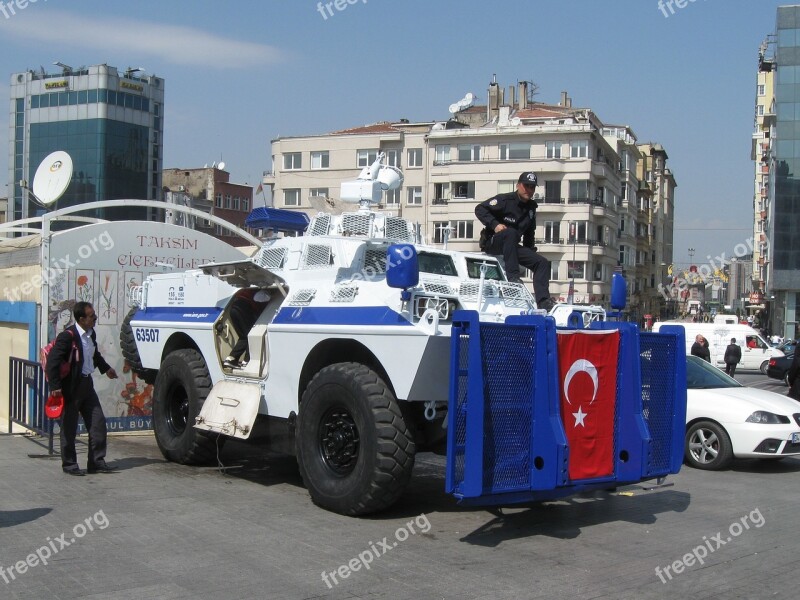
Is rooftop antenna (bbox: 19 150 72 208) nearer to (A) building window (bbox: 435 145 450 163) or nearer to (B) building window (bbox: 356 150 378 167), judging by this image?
(A) building window (bbox: 435 145 450 163)

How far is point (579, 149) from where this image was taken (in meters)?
57.3

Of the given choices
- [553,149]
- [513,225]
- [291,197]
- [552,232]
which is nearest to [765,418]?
[513,225]

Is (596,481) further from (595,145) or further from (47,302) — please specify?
(595,145)

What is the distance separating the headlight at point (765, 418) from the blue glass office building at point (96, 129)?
88.0 meters

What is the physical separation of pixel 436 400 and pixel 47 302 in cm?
707

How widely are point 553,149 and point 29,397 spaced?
49421mm

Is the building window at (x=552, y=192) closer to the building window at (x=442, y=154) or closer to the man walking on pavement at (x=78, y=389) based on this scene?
the building window at (x=442, y=154)

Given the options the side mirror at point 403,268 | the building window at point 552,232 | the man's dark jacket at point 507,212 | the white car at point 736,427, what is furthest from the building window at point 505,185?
the side mirror at point 403,268

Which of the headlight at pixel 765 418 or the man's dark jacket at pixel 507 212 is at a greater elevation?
the man's dark jacket at pixel 507 212

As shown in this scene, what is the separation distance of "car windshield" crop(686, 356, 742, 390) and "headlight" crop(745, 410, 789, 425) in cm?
82

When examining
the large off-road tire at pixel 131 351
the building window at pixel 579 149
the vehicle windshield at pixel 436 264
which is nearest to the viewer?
the vehicle windshield at pixel 436 264

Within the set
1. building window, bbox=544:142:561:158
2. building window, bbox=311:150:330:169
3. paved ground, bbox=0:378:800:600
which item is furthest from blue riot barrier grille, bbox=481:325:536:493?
building window, bbox=311:150:330:169

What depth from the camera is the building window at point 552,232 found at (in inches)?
2296

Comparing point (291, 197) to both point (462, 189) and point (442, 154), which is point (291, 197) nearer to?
point (442, 154)
